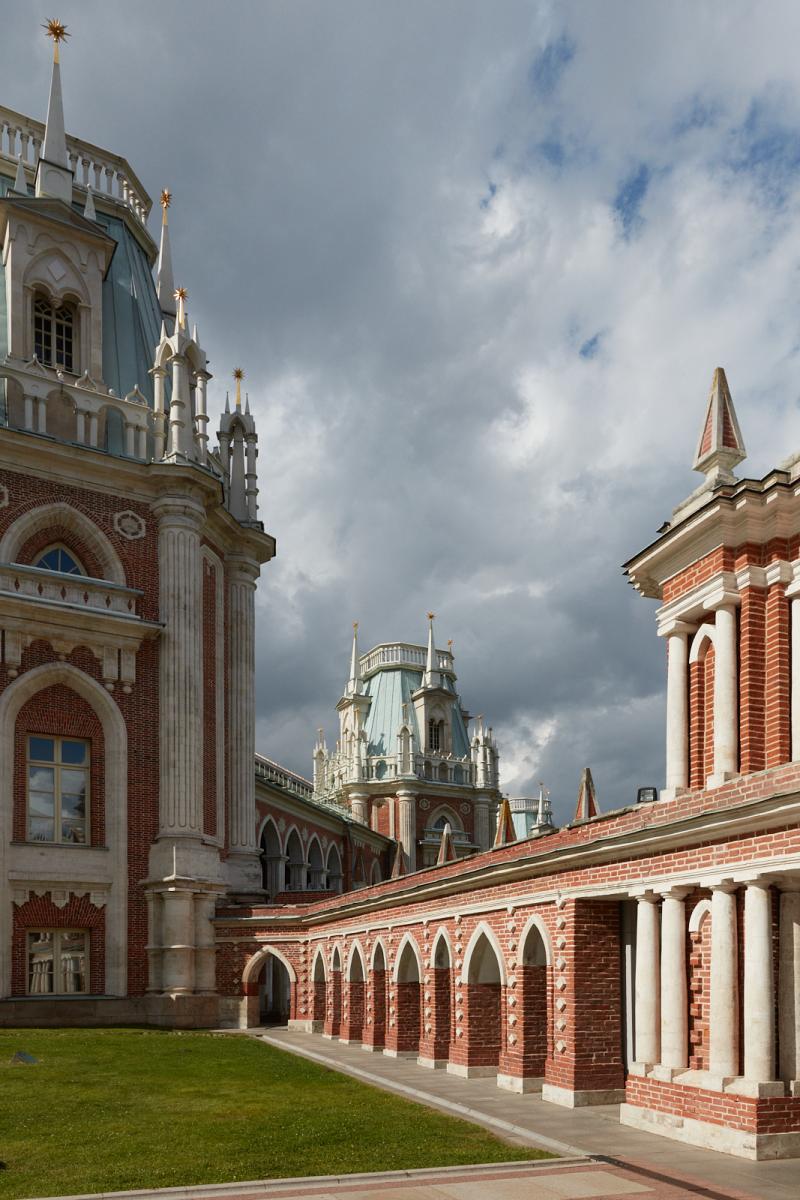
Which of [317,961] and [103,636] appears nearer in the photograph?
[103,636]

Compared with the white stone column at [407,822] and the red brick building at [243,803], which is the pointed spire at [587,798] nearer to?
the red brick building at [243,803]

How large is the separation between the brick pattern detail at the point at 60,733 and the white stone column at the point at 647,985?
2199 centimetres

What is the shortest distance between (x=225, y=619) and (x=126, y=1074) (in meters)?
21.8

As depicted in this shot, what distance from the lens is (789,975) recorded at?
1479 cm

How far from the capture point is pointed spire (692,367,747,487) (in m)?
17.7

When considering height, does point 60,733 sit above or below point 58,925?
above

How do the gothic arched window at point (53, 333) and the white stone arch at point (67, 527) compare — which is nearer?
the white stone arch at point (67, 527)

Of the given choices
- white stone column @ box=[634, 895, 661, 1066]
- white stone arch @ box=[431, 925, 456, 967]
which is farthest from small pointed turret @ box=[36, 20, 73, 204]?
white stone column @ box=[634, 895, 661, 1066]

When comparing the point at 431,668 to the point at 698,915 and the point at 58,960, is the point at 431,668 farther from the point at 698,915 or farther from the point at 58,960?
the point at 698,915

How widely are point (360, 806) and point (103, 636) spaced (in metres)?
41.7

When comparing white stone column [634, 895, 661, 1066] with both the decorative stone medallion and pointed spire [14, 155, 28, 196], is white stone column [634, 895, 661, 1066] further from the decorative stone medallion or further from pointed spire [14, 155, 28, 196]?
pointed spire [14, 155, 28, 196]

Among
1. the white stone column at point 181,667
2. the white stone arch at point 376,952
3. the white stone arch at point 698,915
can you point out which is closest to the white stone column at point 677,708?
the white stone arch at point 698,915

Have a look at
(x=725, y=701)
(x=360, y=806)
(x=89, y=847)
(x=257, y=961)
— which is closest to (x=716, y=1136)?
(x=725, y=701)

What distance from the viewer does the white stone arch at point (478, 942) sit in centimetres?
2156
